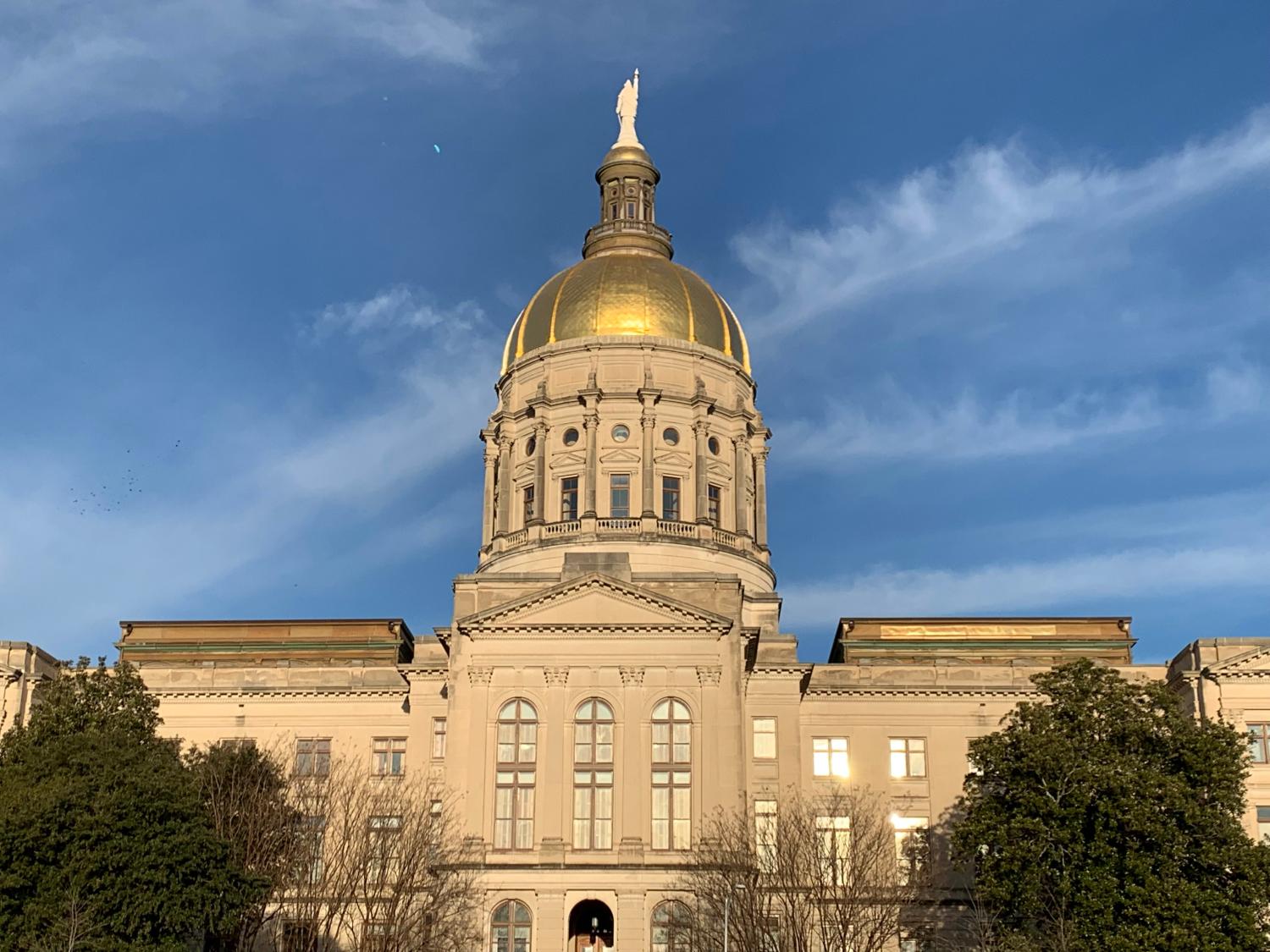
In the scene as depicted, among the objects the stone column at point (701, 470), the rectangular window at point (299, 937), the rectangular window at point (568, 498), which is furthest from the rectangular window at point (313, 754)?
the stone column at point (701, 470)

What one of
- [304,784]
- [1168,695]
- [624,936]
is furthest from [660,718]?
[1168,695]

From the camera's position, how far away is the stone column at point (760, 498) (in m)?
78.9

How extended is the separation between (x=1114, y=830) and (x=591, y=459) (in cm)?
3287

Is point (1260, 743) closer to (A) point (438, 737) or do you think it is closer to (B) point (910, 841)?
(B) point (910, 841)

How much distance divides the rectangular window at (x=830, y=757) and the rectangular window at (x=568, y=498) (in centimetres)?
1561

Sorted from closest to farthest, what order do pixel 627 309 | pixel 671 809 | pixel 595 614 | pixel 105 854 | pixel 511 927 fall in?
pixel 105 854 → pixel 511 927 → pixel 671 809 → pixel 595 614 → pixel 627 309

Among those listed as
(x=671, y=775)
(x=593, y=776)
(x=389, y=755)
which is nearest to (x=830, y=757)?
(x=671, y=775)

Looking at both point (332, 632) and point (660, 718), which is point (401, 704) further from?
point (660, 718)

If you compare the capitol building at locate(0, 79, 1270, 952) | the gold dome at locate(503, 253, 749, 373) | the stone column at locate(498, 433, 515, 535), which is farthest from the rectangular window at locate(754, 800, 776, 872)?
the gold dome at locate(503, 253, 749, 373)

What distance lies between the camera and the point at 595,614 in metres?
64.2

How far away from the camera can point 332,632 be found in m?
78.2

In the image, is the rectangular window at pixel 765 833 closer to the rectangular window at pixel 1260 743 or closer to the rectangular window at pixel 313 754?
the rectangular window at pixel 313 754

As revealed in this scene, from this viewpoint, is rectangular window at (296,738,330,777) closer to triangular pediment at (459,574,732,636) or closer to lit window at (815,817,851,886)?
triangular pediment at (459,574,732,636)

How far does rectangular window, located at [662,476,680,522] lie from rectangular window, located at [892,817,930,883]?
57.0ft
